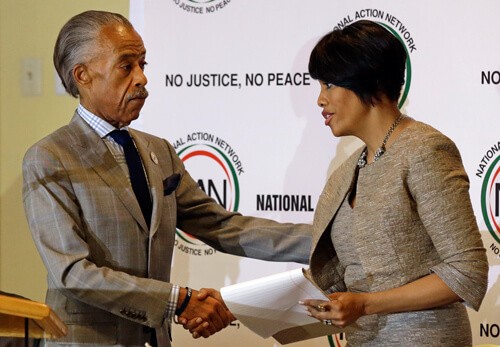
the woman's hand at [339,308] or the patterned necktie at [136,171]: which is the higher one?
the patterned necktie at [136,171]

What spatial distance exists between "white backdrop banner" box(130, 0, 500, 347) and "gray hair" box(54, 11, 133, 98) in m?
0.97

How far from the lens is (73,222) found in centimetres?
268

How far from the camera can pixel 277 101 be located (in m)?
3.81

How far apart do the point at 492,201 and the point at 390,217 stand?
1.28 meters

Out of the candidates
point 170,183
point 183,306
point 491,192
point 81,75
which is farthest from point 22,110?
point 491,192

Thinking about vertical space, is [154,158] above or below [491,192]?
above

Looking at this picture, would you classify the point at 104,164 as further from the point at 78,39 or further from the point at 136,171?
the point at 78,39

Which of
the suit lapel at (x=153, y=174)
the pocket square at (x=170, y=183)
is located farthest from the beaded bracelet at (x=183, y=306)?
the pocket square at (x=170, y=183)

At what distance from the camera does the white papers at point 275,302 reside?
92.2 inches

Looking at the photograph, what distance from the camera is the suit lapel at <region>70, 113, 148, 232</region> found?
2.79 metres

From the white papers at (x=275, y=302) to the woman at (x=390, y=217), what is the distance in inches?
2.3

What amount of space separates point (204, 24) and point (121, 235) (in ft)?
4.81

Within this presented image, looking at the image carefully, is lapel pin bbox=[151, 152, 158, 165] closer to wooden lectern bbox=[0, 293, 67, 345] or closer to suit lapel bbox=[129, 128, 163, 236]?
suit lapel bbox=[129, 128, 163, 236]

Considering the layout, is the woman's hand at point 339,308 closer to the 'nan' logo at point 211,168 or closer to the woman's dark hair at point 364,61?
the woman's dark hair at point 364,61
